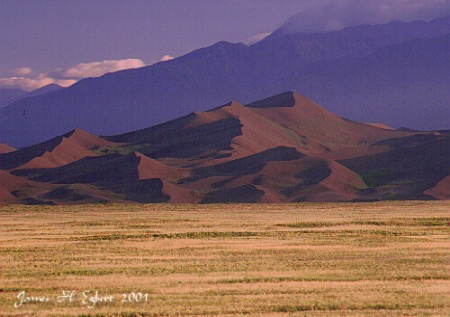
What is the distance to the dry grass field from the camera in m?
23.2

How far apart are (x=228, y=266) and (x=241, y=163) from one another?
9622cm

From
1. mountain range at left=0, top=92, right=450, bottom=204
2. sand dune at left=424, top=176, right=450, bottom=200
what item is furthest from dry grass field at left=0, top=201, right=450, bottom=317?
mountain range at left=0, top=92, right=450, bottom=204

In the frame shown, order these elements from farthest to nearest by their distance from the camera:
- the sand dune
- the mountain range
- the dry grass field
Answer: the mountain range, the sand dune, the dry grass field

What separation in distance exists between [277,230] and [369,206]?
24.8m

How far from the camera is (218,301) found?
23.7m

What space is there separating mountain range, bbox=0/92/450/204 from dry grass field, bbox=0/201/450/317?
4914cm

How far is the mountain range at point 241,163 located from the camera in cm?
10288

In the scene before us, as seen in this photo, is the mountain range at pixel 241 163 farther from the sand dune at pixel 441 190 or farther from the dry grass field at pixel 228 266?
the dry grass field at pixel 228 266

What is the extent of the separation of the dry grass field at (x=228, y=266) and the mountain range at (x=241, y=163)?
49.1 m

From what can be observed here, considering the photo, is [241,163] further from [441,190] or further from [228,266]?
[228,266]

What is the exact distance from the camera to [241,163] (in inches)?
4980

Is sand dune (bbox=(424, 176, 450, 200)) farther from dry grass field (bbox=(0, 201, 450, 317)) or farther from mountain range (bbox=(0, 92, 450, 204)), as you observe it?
dry grass field (bbox=(0, 201, 450, 317))

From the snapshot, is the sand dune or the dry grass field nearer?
the dry grass field

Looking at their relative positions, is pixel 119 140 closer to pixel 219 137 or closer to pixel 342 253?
pixel 219 137
